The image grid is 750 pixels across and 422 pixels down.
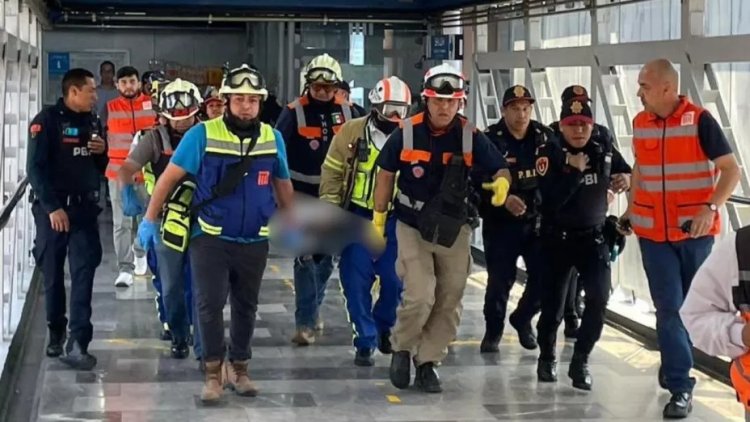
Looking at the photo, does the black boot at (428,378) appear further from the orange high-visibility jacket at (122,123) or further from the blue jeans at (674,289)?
the orange high-visibility jacket at (122,123)

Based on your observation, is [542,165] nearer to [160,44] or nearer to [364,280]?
[364,280]

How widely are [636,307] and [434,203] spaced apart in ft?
10.6

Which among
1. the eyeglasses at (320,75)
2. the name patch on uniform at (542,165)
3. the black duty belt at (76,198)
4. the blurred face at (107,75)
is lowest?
the black duty belt at (76,198)

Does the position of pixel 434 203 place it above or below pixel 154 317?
above

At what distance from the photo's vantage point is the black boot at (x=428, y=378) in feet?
24.6

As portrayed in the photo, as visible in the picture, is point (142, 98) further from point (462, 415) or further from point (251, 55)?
point (251, 55)

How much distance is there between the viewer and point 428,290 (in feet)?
23.9

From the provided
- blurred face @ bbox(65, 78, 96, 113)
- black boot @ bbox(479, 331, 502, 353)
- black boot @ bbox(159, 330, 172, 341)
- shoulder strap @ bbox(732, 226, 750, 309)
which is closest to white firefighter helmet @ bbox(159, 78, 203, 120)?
blurred face @ bbox(65, 78, 96, 113)

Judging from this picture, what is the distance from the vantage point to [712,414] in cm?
707

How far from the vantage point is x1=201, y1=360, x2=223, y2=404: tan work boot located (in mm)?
7137

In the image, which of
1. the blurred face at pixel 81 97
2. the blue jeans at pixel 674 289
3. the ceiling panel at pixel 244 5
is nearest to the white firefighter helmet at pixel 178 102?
the blurred face at pixel 81 97

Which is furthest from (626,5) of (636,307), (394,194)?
(394,194)

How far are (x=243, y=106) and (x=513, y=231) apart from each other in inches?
82.9

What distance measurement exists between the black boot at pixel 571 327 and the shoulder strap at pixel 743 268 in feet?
18.1
